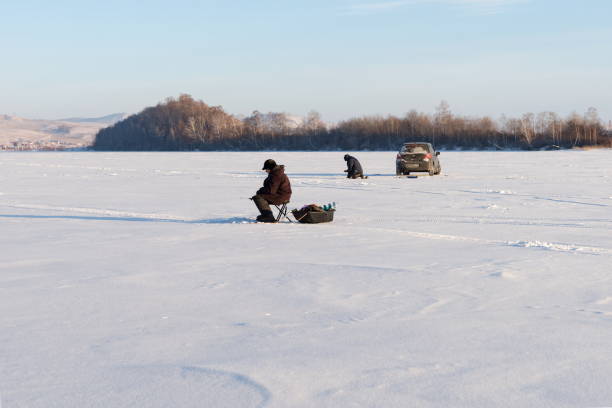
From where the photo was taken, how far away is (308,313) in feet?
18.8

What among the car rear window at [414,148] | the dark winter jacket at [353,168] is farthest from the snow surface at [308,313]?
the car rear window at [414,148]

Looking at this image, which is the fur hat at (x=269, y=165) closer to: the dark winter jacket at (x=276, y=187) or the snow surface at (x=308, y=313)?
the dark winter jacket at (x=276, y=187)

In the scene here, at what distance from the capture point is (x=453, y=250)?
9211mm

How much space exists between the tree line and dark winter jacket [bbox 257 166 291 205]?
7331 centimetres

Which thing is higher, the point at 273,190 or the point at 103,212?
the point at 273,190

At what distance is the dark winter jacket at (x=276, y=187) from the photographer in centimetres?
1226

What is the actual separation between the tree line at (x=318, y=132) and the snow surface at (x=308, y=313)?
75203 mm

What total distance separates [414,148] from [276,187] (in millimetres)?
16928

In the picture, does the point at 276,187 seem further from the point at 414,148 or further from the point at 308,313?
the point at 414,148

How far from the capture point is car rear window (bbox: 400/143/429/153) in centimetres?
2819

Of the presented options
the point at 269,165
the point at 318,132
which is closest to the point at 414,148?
the point at 269,165

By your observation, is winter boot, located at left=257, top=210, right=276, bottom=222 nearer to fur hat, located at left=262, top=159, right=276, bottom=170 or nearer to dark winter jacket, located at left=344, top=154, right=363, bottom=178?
fur hat, located at left=262, top=159, right=276, bottom=170

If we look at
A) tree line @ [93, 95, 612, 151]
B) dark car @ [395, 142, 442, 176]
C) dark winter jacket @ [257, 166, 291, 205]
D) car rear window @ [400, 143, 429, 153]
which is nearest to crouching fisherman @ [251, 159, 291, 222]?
dark winter jacket @ [257, 166, 291, 205]

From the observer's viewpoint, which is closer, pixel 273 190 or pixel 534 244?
pixel 534 244
